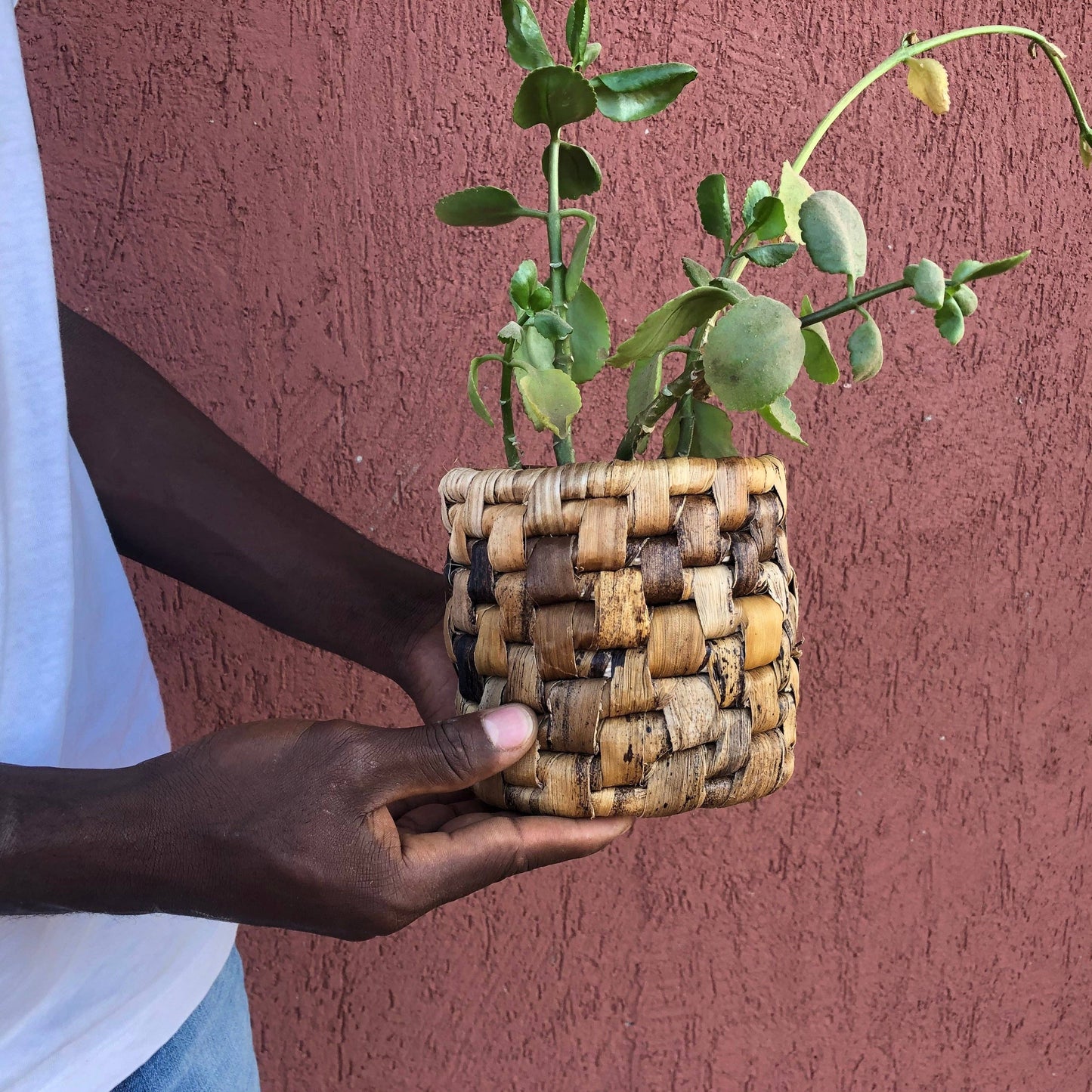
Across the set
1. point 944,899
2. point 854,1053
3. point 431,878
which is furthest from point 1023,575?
point 431,878

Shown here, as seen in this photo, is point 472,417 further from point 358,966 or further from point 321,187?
point 358,966

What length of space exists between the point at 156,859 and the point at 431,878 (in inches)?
5.3

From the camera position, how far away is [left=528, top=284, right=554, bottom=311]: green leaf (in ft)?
1.64

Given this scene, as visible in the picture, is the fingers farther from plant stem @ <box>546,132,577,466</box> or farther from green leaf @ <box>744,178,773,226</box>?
green leaf @ <box>744,178,773,226</box>

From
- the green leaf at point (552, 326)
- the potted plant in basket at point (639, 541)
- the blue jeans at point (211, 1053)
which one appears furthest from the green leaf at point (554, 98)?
the blue jeans at point (211, 1053)

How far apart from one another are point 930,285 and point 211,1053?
70cm

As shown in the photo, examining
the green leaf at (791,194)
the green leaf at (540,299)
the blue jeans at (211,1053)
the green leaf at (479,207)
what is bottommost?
the blue jeans at (211,1053)

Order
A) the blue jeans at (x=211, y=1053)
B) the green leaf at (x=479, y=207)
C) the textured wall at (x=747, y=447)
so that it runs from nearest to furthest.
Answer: the green leaf at (x=479, y=207) → the blue jeans at (x=211, y=1053) → the textured wall at (x=747, y=447)

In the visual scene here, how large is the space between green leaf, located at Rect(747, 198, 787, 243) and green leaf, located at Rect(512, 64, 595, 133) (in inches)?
4.0

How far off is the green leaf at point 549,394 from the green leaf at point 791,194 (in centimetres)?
14

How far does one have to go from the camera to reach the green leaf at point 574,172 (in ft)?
1.85

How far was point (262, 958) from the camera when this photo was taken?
3.27ft

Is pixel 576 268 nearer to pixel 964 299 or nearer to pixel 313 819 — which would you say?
pixel 964 299

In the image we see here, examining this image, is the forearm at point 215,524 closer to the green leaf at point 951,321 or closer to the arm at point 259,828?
the arm at point 259,828
